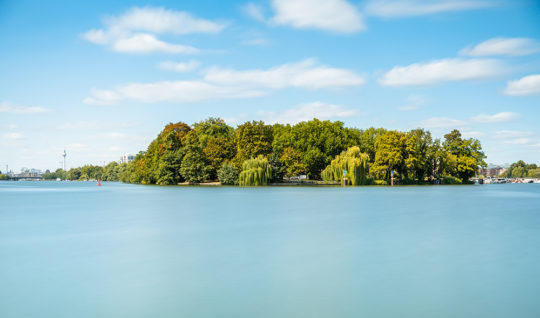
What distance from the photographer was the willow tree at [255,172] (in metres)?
60.6

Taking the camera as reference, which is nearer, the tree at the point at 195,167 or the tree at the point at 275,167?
the tree at the point at 275,167

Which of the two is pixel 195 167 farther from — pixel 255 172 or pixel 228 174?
pixel 255 172

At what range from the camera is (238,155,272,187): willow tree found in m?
60.6

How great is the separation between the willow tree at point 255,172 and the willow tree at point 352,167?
30.7 ft

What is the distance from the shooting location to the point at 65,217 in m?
22.8

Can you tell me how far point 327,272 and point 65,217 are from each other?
18.0m

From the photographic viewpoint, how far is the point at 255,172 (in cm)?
6041

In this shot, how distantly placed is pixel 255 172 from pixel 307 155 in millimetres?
10776

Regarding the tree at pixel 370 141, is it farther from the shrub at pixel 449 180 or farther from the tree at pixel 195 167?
the tree at pixel 195 167

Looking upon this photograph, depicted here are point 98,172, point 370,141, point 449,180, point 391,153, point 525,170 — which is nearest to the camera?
point 391,153

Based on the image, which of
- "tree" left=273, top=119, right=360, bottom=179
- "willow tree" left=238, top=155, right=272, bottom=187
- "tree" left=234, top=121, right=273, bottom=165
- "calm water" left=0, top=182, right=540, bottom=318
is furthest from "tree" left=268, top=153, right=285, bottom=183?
"calm water" left=0, top=182, right=540, bottom=318

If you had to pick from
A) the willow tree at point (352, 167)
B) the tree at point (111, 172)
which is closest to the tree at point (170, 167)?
the willow tree at point (352, 167)

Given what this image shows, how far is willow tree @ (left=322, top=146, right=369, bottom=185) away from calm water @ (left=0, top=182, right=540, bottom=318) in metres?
39.8

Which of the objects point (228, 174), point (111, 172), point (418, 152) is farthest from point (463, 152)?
point (111, 172)
